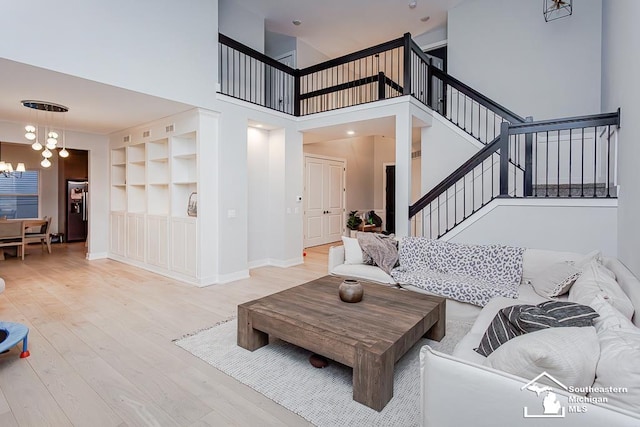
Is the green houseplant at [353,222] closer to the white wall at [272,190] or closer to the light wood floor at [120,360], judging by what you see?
the white wall at [272,190]

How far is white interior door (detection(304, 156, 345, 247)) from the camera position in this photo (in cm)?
828

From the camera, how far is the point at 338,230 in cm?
936

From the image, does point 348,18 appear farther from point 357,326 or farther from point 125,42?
point 357,326

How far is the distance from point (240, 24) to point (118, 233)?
4.73m

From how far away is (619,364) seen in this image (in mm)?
1124

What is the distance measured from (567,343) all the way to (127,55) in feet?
15.3

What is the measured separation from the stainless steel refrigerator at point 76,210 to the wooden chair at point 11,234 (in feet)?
7.78

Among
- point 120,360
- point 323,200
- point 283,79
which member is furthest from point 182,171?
point 323,200

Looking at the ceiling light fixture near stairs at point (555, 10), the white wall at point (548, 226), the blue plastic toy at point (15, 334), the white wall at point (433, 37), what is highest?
the white wall at point (433, 37)

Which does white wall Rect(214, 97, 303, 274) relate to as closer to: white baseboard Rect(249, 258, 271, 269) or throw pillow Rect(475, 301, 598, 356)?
white baseboard Rect(249, 258, 271, 269)

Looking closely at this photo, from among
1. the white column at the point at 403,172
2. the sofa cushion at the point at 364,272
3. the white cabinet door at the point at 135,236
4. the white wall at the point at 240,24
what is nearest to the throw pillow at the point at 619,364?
the sofa cushion at the point at 364,272

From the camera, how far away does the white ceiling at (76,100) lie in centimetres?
341

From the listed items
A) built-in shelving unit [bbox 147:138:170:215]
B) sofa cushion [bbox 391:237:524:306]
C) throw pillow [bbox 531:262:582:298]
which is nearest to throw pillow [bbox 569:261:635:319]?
throw pillow [bbox 531:262:582:298]

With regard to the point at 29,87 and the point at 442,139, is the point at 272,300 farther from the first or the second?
the point at 442,139
